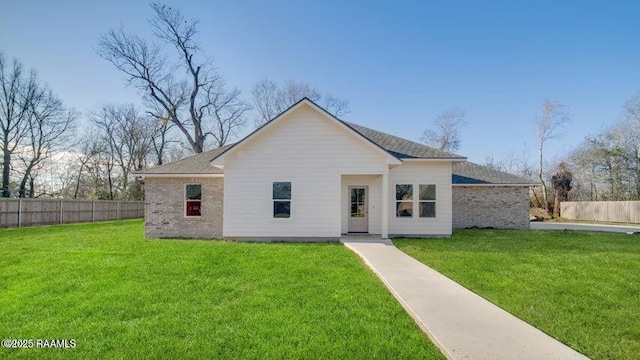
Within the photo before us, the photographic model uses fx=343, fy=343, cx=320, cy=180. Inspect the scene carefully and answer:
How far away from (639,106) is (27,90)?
52.6 meters

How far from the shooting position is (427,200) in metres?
14.6

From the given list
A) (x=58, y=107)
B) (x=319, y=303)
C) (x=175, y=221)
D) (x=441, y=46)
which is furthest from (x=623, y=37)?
(x=58, y=107)

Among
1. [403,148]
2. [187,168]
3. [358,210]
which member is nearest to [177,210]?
[187,168]

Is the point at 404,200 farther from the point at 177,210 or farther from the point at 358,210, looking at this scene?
the point at 177,210

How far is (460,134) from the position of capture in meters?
40.5

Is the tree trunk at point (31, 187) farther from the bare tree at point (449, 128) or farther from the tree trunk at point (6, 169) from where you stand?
the bare tree at point (449, 128)

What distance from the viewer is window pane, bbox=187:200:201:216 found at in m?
15.1

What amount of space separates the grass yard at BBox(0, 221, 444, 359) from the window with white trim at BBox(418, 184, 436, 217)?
6242mm

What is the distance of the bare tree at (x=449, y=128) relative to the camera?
4022 cm

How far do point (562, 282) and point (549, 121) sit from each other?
3387cm

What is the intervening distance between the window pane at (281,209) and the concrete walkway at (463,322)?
6.07 meters

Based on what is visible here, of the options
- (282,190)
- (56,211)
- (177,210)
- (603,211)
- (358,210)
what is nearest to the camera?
(282,190)

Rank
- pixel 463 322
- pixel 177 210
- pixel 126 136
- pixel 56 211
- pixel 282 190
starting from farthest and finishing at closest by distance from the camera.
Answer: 1. pixel 126 136
2. pixel 56 211
3. pixel 177 210
4. pixel 282 190
5. pixel 463 322

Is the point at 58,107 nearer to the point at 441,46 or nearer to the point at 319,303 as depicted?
the point at 441,46
